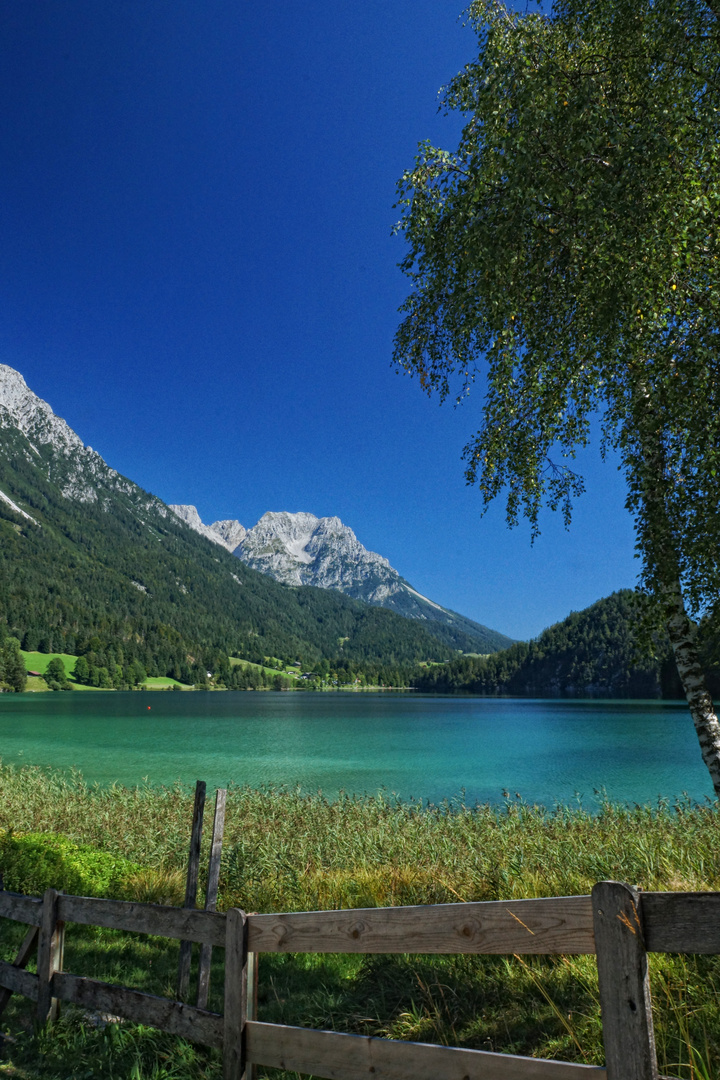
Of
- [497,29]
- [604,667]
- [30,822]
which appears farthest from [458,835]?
[604,667]

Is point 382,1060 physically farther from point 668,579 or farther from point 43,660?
point 43,660

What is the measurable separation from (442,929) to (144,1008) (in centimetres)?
297

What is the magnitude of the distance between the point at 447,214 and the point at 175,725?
232 feet

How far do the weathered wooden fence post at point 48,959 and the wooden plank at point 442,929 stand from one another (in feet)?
7.83

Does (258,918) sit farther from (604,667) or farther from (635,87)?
(604,667)

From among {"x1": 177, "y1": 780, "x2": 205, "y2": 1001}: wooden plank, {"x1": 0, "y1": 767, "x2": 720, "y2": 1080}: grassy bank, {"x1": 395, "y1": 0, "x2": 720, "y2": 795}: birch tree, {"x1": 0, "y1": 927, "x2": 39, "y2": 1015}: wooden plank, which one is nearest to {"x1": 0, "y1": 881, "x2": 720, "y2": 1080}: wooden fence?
{"x1": 0, "y1": 927, "x2": 39, "y2": 1015}: wooden plank

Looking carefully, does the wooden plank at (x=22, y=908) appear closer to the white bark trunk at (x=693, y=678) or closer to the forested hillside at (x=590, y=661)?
the white bark trunk at (x=693, y=678)

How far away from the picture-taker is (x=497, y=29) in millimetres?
8914

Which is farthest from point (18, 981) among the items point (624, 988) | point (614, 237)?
point (614, 237)

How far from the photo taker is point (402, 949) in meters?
3.46

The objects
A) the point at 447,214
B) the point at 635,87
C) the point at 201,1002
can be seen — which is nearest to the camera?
the point at 201,1002

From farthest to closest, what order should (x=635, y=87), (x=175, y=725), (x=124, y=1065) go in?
(x=175, y=725) < (x=635, y=87) < (x=124, y=1065)

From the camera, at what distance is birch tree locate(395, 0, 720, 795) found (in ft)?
21.3

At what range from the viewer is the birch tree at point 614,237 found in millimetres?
6496
